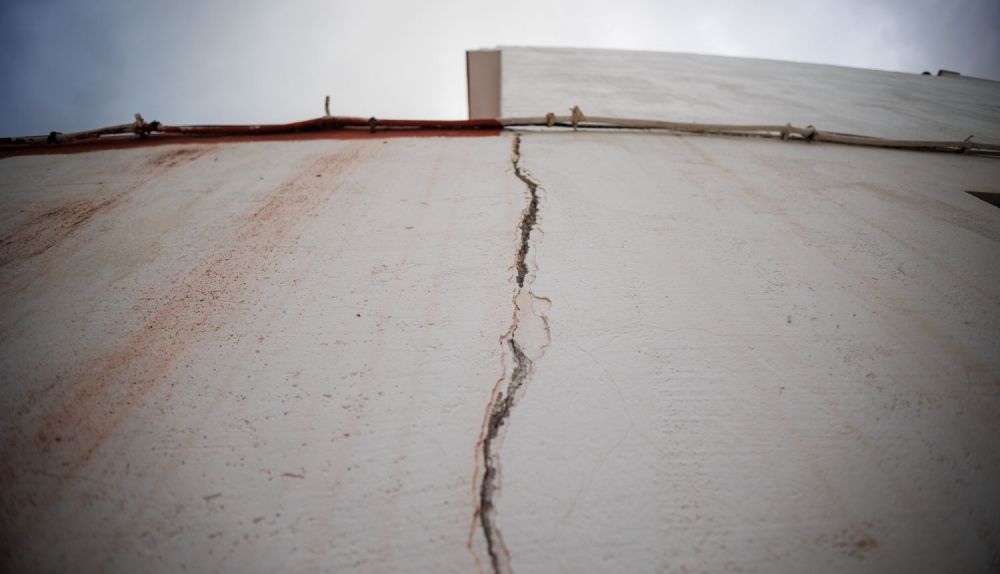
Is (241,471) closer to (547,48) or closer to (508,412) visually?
(508,412)

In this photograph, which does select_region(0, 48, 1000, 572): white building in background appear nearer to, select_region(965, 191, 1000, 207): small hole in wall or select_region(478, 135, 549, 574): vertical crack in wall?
select_region(478, 135, 549, 574): vertical crack in wall

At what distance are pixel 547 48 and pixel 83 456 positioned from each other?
5.68 m

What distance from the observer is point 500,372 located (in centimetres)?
89

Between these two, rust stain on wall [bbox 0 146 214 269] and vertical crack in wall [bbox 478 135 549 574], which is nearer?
vertical crack in wall [bbox 478 135 549 574]

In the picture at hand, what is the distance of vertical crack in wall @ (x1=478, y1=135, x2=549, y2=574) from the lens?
2.16ft

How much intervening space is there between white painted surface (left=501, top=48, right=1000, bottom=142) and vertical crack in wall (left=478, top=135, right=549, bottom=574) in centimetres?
182

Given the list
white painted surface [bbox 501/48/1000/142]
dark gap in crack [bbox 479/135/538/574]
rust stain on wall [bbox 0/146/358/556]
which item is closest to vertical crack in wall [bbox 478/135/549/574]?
dark gap in crack [bbox 479/135/538/574]

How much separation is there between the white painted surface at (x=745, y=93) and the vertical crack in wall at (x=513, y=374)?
1.82 meters

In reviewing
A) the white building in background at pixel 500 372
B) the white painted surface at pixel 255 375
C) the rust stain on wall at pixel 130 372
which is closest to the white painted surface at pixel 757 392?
the white building in background at pixel 500 372

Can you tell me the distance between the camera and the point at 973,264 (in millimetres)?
1260

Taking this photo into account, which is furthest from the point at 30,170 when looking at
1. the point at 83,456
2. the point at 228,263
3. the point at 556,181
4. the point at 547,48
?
the point at 547,48

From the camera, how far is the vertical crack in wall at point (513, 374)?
2.16 feet

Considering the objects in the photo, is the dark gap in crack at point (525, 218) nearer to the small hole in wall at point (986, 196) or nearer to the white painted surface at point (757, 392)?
the white painted surface at point (757, 392)

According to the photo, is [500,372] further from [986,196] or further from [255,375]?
→ [986,196]
